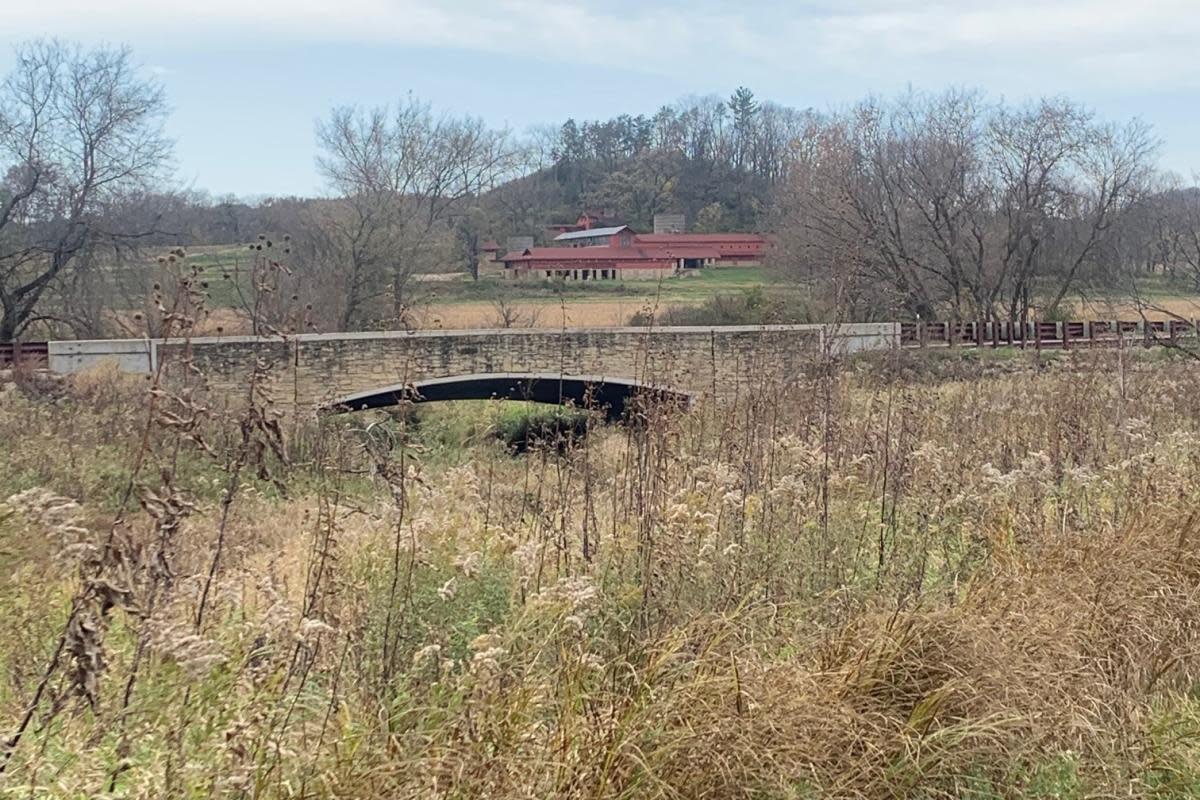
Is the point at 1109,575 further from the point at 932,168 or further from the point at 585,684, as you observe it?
the point at 932,168

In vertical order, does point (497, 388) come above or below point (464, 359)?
below

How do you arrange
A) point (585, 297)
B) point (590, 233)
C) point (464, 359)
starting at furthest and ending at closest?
point (590, 233)
point (585, 297)
point (464, 359)

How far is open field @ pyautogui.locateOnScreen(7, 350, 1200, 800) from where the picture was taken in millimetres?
2842

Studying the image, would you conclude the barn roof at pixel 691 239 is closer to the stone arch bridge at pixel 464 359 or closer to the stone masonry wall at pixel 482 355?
the stone arch bridge at pixel 464 359

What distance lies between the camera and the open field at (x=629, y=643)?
284 centimetres

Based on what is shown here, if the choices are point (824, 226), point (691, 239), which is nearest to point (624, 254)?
point (691, 239)

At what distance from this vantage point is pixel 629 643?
13.3 feet

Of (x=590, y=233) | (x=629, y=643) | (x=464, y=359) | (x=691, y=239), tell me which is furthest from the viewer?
(x=590, y=233)

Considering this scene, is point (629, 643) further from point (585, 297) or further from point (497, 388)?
point (585, 297)

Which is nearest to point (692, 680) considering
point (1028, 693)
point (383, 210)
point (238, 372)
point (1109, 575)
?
point (1028, 693)

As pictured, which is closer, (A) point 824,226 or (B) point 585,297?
(A) point 824,226

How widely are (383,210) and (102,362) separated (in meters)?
13.2

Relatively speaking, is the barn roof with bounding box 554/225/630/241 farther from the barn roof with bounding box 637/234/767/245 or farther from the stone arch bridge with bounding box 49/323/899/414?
the stone arch bridge with bounding box 49/323/899/414

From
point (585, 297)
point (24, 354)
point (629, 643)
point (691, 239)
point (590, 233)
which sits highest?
point (590, 233)
